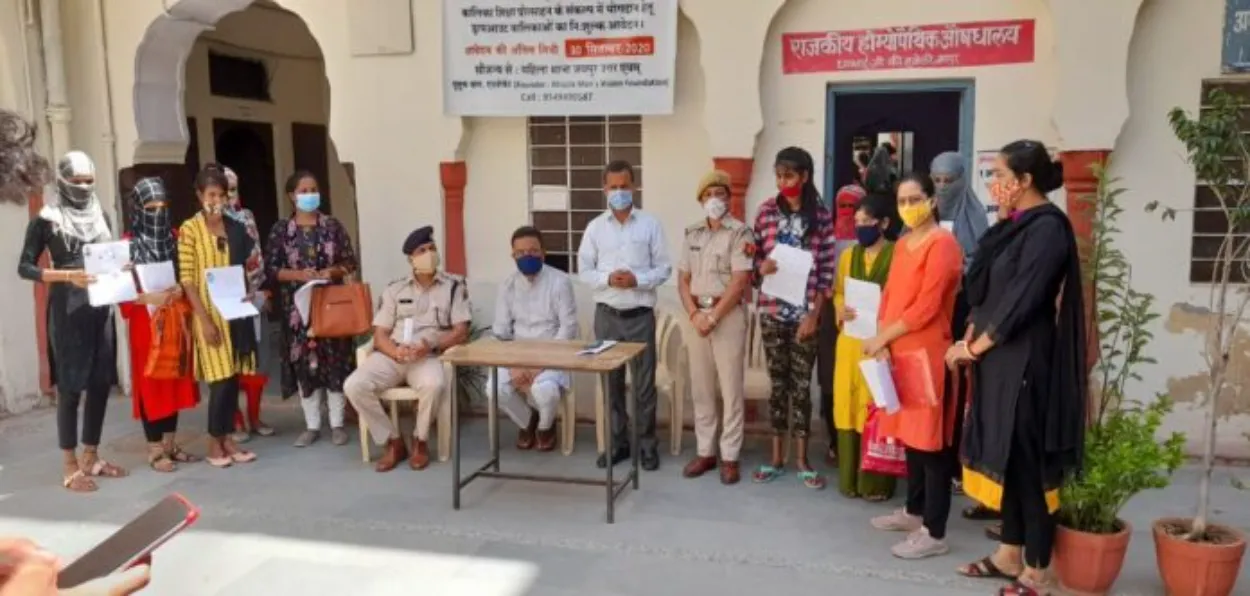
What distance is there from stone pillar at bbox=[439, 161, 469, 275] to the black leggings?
2.20 metres

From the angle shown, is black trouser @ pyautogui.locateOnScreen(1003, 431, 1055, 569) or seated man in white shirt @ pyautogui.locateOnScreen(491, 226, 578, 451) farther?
seated man in white shirt @ pyautogui.locateOnScreen(491, 226, 578, 451)

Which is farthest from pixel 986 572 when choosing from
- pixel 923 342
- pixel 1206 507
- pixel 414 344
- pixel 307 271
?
pixel 307 271

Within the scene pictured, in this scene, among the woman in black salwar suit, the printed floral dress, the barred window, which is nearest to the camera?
the woman in black salwar suit

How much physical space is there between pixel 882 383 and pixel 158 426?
158 inches

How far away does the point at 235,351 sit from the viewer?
5422mm

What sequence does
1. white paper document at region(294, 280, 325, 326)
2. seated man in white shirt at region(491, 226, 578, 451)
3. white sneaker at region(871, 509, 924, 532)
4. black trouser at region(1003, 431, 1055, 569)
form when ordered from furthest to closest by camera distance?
white paper document at region(294, 280, 325, 326), seated man in white shirt at region(491, 226, 578, 451), white sneaker at region(871, 509, 924, 532), black trouser at region(1003, 431, 1055, 569)

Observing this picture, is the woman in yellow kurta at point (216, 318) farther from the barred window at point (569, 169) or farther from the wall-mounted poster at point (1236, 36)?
the wall-mounted poster at point (1236, 36)

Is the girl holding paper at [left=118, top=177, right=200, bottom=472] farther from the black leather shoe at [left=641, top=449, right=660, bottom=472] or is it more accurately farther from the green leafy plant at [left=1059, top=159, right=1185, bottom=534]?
the green leafy plant at [left=1059, top=159, right=1185, bottom=534]

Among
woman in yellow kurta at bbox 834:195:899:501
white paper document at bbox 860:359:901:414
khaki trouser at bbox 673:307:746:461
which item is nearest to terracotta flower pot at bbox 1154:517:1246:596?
white paper document at bbox 860:359:901:414

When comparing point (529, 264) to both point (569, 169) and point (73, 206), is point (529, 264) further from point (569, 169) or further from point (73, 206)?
point (73, 206)

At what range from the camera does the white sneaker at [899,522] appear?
4.28m

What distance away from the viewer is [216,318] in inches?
211

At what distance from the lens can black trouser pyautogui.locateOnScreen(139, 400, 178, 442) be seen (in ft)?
17.7

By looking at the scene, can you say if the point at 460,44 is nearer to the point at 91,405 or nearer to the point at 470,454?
the point at 470,454
